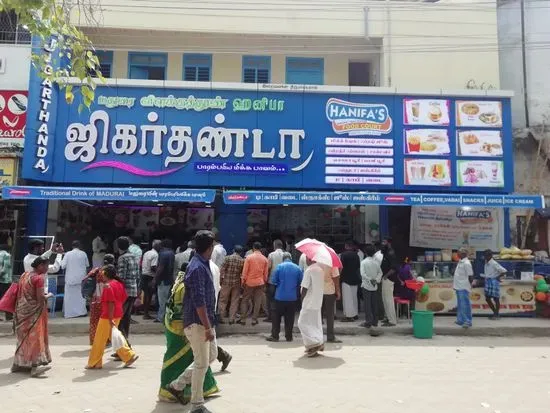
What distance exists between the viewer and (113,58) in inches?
590

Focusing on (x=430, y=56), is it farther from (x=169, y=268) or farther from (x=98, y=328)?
(x=98, y=328)

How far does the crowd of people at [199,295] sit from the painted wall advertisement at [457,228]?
175 cm

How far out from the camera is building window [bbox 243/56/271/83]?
49.9ft

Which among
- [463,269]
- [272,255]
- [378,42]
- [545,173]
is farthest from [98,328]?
[545,173]

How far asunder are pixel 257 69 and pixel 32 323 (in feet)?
35.4

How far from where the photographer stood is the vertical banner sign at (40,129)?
11719mm

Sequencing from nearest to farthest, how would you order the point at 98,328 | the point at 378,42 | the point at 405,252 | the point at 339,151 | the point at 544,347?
1. the point at 98,328
2. the point at 544,347
3. the point at 339,151
4. the point at 405,252
5. the point at 378,42

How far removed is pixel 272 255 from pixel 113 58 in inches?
340

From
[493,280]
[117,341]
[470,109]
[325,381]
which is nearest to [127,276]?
[117,341]

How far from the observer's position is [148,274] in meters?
10.4

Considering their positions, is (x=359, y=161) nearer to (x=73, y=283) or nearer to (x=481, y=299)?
(x=481, y=299)

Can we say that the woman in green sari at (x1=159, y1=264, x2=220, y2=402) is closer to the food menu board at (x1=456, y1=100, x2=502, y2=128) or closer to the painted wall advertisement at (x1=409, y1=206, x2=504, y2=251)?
the painted wall advertisement at (x1=409, y1=206, x2=504, y2=251)

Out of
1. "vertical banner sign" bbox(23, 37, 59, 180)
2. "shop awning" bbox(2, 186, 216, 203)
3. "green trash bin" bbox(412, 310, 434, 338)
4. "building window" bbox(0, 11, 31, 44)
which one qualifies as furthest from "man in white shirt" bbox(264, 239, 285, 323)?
"building window" bbox(0, 11, 31, 44)

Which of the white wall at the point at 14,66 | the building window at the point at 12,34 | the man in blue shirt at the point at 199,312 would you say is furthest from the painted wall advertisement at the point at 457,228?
the building window at the point at 12,34
